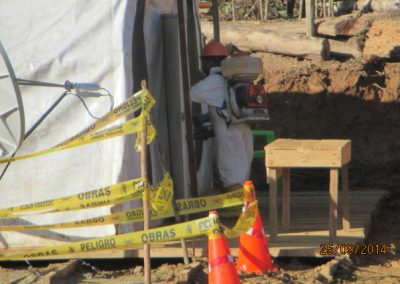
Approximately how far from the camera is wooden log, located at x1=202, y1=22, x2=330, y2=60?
14.2 metres

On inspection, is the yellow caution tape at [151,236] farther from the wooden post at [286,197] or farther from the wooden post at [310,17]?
the wooden post at [310,17]

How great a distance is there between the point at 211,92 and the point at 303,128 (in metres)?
4.10

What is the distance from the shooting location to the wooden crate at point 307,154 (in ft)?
28.9

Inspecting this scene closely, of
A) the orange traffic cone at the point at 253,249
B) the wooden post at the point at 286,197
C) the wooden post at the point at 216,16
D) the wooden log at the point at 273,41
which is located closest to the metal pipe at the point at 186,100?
the wooden post at the point at 286,197

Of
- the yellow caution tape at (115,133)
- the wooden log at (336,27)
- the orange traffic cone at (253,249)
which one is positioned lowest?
the orange traffic cone at (253,249)

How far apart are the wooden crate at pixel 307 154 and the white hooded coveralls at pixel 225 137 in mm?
1192

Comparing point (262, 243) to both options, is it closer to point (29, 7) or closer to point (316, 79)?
point (29, 7)

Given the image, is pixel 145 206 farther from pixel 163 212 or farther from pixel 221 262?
pixel 163 212

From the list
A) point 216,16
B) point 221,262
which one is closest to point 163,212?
point 221,262

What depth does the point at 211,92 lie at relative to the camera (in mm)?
A: 10047

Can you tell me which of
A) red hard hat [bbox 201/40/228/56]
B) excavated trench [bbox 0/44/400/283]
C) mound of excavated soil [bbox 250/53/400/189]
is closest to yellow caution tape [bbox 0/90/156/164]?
red hard hat [bbox 201/40/228/56]

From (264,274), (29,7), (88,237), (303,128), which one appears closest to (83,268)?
(88,237)

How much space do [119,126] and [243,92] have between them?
7.30ft
